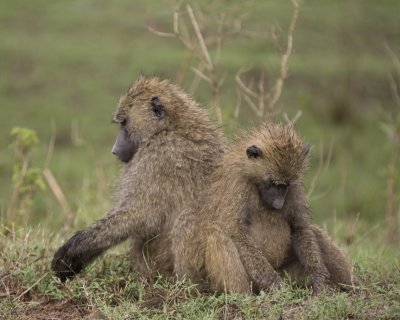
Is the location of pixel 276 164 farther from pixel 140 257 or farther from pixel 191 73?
pixel 191 73

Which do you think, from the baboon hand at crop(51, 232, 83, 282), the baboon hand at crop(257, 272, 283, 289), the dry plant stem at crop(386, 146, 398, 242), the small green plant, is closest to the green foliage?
the small green plant

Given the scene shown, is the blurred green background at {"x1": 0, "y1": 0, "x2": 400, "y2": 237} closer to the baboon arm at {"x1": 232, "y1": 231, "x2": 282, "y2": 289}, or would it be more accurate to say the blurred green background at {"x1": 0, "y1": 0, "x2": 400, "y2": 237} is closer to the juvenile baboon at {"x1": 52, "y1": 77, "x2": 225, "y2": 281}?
the juvenile baboon at {"x1": 52, "y1": 77, "x2": 225, "y2": 281}

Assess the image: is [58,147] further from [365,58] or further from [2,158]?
[365,58]

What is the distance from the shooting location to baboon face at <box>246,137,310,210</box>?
5090 millimetres

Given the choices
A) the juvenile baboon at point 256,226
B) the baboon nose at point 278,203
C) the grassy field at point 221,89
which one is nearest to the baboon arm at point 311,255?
the juvenile baboon at point 256,226

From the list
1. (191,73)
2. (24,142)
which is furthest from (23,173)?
(191,73)

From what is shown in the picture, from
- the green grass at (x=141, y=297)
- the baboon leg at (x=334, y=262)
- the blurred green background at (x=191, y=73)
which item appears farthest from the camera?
the blurred green background at (x=191, y=73)

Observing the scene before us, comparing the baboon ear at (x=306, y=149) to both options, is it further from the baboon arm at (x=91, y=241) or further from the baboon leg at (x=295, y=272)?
the baboon arm at (x=91, y=241)

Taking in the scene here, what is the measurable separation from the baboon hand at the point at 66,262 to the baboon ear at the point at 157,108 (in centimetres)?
87

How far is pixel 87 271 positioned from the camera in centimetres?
550

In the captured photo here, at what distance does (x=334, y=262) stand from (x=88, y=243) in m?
1.43

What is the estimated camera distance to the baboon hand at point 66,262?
17.3 feet

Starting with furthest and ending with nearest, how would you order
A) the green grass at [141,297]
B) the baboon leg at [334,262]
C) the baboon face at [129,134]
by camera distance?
the baboon face at [129,134]
the baboon leg at [334,262]
the green grass at [141,297]

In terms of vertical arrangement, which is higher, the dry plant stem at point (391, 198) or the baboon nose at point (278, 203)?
the baboon nose at point (278, 203)
